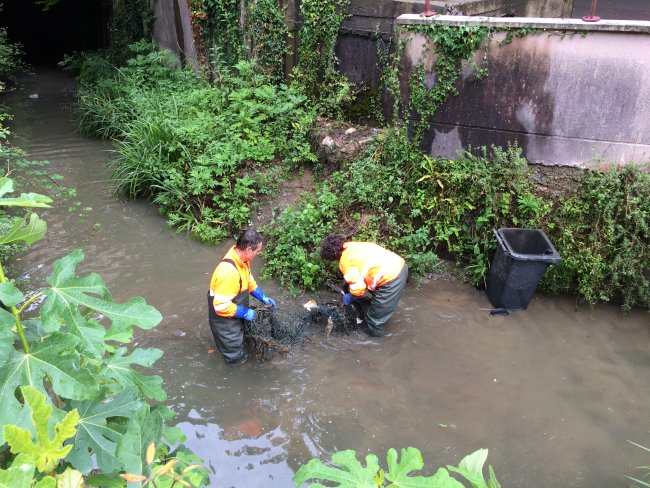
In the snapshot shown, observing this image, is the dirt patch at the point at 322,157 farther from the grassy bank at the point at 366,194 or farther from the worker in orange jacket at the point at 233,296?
the worker in orange jacket at the point at 233,296

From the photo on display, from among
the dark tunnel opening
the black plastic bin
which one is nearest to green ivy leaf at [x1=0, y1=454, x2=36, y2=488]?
the black plastic bin

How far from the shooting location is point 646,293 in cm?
554

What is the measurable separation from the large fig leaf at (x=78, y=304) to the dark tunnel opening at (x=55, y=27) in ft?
50.9

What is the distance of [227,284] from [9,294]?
9.90ft

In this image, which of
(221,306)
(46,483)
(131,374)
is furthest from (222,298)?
(46,483)

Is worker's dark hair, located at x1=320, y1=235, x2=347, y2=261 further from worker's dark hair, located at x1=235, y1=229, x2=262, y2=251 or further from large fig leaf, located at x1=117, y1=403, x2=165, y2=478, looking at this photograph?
large fig leaf, located at x1=117, y1=403, x2=165, y2=478

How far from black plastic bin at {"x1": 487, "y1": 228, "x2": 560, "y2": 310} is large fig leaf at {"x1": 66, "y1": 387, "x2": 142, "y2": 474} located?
14.7 ft

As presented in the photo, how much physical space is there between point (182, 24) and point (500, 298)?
840 cm

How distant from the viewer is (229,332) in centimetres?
486

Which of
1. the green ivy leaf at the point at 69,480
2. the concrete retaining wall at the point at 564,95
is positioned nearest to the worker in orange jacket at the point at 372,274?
the concrete retaining wall at the point at 564,95

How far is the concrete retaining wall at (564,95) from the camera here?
5.43 m

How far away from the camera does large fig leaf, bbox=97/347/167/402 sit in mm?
2139

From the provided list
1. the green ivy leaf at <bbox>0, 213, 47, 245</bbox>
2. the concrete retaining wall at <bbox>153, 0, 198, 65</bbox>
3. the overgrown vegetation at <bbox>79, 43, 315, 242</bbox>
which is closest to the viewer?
the green ivy leaf at <bbox>0, 213, 47, 245</bbox>

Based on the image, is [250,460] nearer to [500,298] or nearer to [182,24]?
[500,298]
